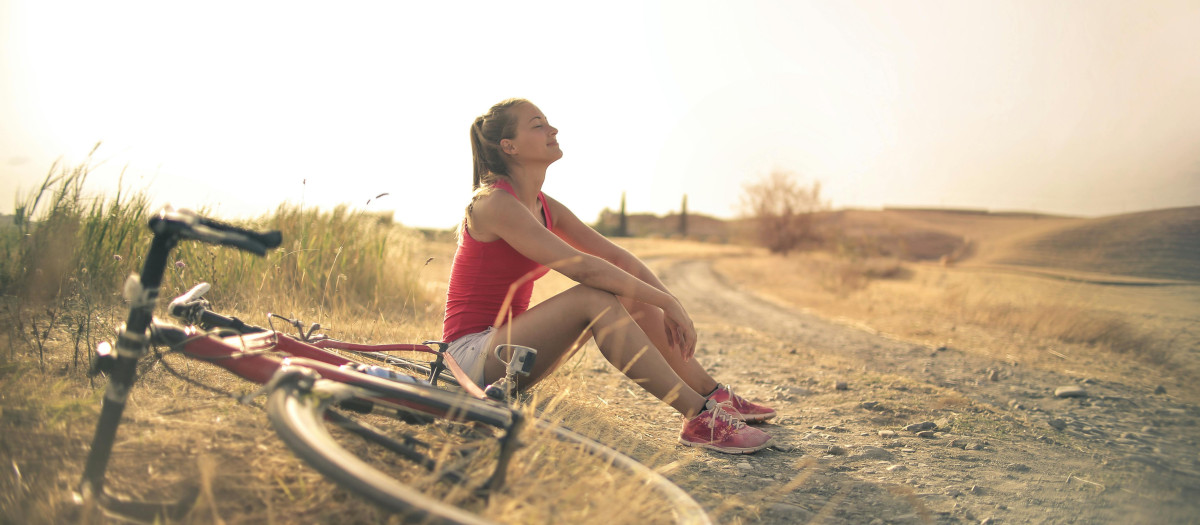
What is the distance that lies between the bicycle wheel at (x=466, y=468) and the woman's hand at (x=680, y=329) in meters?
1.00

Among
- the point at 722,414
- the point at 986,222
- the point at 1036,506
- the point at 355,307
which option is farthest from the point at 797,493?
the point at 986,222

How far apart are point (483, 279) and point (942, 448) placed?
234cm

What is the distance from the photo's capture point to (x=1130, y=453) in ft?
10.5

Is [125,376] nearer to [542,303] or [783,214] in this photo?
[542,303]

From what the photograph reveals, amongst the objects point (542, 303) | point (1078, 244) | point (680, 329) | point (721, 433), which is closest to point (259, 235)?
point (542, 303)

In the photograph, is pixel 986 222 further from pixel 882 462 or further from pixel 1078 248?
pixel 882 462

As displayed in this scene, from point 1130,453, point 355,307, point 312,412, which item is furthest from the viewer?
point 355,307

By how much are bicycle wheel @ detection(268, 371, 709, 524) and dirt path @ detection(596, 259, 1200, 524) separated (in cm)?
34

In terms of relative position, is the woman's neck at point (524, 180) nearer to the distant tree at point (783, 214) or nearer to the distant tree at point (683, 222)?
the distant tree at point (783, 214)

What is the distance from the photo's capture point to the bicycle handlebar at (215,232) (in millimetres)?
1546

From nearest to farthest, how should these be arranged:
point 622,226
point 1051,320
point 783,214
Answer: point 1051,320
point 783,214
point 622,226

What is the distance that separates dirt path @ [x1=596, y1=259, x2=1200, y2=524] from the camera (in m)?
2.38

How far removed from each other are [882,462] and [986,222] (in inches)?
1343

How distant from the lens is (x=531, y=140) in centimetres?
290
